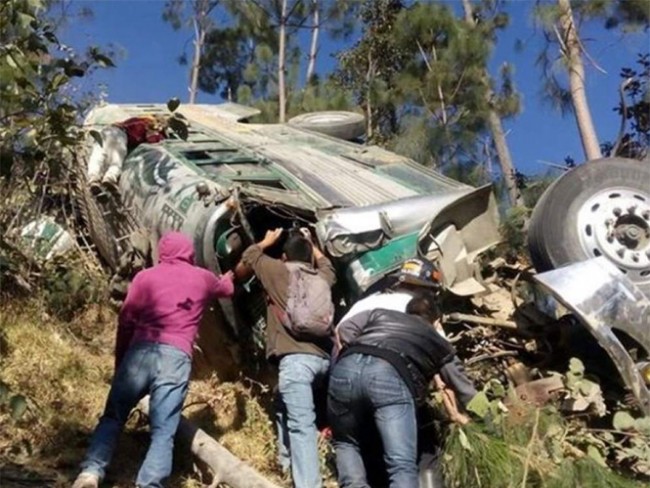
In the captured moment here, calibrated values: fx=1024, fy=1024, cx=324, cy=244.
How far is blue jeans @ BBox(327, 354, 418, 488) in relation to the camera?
15.9ft

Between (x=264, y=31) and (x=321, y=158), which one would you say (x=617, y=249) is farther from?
(x=264, y=31)

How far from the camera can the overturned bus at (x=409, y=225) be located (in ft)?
18.7

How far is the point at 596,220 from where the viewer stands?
6.25 metres

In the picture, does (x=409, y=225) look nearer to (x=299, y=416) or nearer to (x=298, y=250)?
(x=298, y=250)

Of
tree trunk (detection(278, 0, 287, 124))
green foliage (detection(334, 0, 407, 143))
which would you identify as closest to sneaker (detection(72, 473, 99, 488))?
green foliage (detection(334, 0, 407, 143))

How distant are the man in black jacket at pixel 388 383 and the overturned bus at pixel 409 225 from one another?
0.76 m

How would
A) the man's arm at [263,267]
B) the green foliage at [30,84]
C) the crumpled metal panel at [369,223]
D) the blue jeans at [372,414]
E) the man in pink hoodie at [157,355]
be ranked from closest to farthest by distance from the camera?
the green foliage at [30,84] → the blue jeans at [372,414] → the man in pink hoodie at [157,355] → the man's arm at [263,267] → the crumpled metal panel at [369,223]

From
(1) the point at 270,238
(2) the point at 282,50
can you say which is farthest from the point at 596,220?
(2) the point at 282,50

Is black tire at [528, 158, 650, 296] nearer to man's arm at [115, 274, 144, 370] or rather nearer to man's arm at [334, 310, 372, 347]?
man's arm at [334, 310, 372, 347]

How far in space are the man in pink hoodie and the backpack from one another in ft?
1.40

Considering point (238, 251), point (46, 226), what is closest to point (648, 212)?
point (238, 251)

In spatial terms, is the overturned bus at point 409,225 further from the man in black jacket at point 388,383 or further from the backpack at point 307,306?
the man in black jacket at point 388,383

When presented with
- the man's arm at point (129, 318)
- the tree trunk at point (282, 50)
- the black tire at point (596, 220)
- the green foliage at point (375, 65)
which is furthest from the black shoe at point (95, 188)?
the tree trunk at point (282, 50)

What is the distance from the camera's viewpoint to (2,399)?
340 cm
